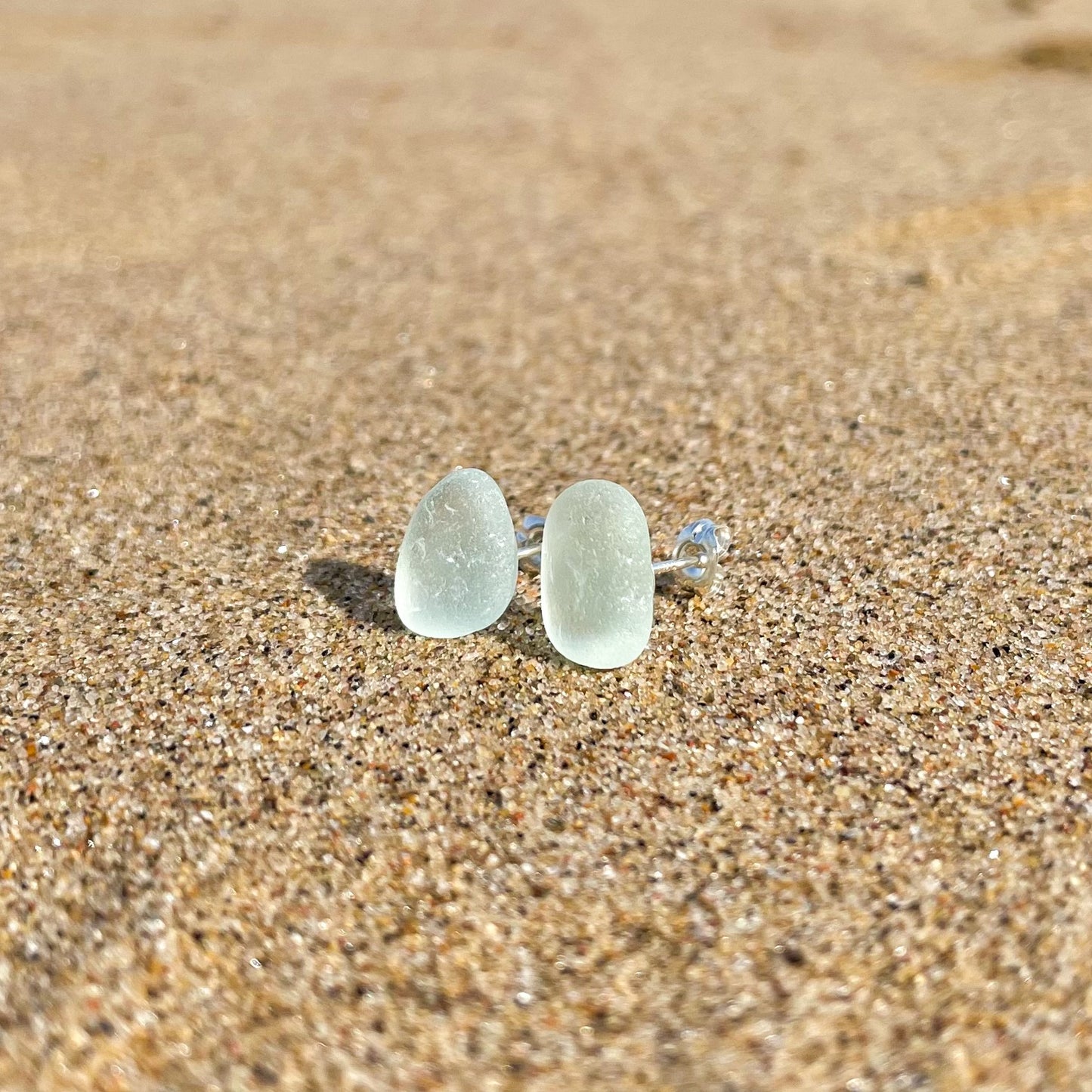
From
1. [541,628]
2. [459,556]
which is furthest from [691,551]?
[459,556]

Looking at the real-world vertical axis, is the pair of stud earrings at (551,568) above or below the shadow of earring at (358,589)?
above

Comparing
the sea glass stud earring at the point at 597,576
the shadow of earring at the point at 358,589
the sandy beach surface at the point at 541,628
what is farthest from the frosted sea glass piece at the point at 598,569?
the shadow of earring at the point at 358,589

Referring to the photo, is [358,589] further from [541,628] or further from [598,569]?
[598,569]

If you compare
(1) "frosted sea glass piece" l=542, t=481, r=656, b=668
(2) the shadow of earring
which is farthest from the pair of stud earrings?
(2) the shadow of earring

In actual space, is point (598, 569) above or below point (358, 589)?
above

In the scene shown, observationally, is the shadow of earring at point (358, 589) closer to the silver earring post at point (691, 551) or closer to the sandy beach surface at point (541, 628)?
the sandy beach surface at point (541, 628)

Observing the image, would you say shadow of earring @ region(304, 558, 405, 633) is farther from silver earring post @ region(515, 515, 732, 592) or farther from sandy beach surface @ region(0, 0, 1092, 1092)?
silver earring post @ region(515, 515, 732, 592)

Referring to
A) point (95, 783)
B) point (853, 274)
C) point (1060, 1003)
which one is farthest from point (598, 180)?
point (1060, 1003)
